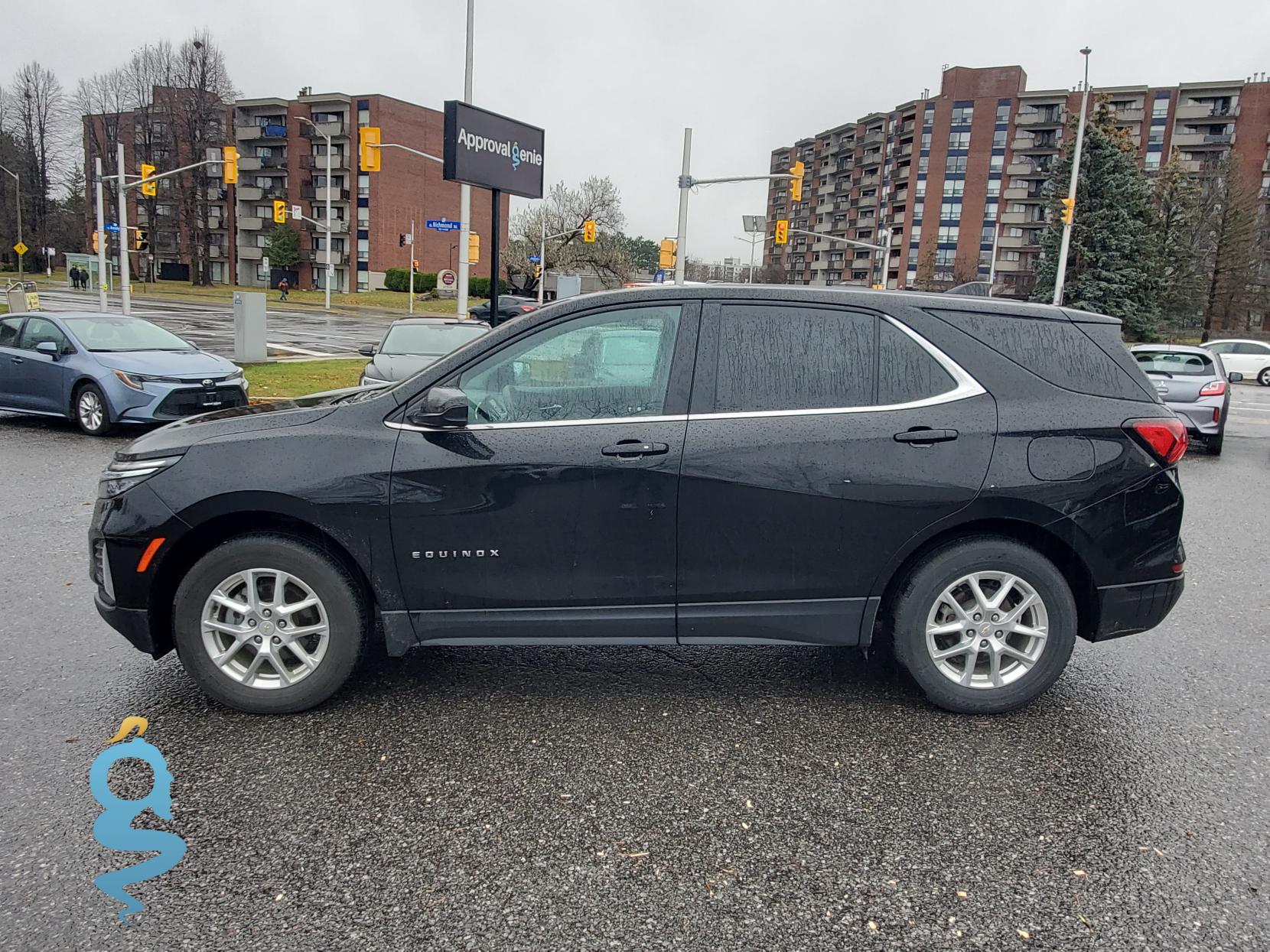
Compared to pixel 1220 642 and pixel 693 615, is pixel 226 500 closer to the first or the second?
pixel 693 615

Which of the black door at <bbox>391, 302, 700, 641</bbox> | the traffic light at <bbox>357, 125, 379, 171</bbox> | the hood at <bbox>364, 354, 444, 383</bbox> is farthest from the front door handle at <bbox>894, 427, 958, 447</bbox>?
the traffic light at <bbox>357, 125, 379, 171</bbox>

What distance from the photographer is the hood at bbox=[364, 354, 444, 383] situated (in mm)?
12029

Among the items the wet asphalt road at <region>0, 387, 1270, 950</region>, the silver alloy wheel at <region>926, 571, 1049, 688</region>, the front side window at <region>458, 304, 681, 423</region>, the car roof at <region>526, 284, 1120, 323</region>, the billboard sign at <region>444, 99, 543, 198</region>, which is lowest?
the wet asphalt road at <region>0, 387, 1270, 950</region>

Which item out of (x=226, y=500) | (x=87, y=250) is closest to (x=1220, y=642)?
(x=226, y=500)

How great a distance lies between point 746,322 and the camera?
379cm

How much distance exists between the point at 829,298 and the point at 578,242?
220 feet

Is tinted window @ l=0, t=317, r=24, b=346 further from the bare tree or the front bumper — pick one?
the bare tree

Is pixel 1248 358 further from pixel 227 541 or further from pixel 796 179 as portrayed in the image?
pixel 227 541

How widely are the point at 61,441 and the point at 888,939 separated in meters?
11.5

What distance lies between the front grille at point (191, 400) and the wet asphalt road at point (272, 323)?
6.96 meters

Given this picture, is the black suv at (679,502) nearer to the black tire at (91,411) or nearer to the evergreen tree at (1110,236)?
the black tire at (91,411)

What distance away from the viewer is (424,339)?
1284 centimetres

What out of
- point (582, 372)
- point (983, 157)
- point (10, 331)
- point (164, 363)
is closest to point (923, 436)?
point (582, 372)

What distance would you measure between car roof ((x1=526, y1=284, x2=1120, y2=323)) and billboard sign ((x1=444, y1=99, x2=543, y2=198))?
8161 millimetres
